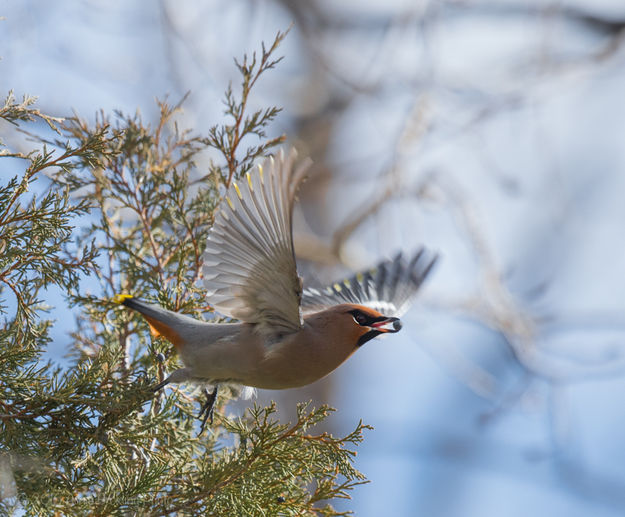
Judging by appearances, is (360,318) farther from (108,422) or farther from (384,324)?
(108,422)

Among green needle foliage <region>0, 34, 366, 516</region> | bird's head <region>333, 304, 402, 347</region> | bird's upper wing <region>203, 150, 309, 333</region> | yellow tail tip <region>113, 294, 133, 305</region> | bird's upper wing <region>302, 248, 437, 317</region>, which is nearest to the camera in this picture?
green needle foliage <region>0, 34, 366, 516</region>

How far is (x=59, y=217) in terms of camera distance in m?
2.21

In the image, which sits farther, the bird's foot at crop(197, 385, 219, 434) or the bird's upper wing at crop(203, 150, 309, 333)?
the bird's foot at crop(197, 385, 219, 434)

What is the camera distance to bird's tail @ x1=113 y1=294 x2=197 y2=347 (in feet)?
8.45

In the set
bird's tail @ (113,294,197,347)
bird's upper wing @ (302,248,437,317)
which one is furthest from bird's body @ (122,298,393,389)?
bird's upper wing @ (302,248,437,317)

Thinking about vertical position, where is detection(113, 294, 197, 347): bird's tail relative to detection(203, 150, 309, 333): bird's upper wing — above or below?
below

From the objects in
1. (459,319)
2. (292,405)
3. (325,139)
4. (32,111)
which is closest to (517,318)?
(459,319)

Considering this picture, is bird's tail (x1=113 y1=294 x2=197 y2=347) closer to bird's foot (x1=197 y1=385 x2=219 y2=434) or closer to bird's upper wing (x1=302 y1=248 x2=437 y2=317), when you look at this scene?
bird's foot (x1=197 y1=385 x2=219 y2=434)

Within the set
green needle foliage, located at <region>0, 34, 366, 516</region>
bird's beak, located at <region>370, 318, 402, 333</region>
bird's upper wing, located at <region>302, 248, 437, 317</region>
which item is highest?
bird's upper wing, located at <region>302, 248, 437, 317</region>

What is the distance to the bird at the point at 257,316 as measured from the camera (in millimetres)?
2574

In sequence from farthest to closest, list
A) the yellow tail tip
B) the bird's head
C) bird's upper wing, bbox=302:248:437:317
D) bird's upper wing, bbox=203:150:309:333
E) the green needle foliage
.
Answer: bird's upper wing, bbox=302:248:437:317 < the bird's head < the yellow tail tip < bird's upper wing, bbox=203:150:309:333 < the green needle foliage

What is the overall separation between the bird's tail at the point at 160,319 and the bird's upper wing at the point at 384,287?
985 mm

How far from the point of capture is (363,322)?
9.14 ft

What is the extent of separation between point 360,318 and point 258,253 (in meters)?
0.45
